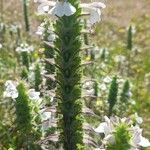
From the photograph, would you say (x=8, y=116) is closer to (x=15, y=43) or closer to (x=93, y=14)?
(x=93, y=14)

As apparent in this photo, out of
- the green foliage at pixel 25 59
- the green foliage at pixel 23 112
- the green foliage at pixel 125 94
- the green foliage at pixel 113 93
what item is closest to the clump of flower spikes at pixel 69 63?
the green foliage at pixel 23 112

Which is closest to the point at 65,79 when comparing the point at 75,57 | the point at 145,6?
the point at 75,57

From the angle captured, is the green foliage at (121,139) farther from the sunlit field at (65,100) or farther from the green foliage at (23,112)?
the green foliage at (23,112)

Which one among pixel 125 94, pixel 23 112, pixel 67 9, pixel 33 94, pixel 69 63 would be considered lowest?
pixel 23 112

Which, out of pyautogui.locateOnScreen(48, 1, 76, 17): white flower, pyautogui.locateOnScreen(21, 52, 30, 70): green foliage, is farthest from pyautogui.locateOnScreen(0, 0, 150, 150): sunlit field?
pyautogui.locateOnScreen(21, 52, 30, 70): green foliage

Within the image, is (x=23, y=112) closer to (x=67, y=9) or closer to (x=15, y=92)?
(x=15, y=92)

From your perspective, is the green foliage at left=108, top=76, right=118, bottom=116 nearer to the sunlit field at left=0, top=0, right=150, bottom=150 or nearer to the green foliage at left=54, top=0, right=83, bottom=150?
the sunlit field at left=0, top=0, right=150, bottom=150

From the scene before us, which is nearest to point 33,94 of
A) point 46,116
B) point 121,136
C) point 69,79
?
point 46,116
